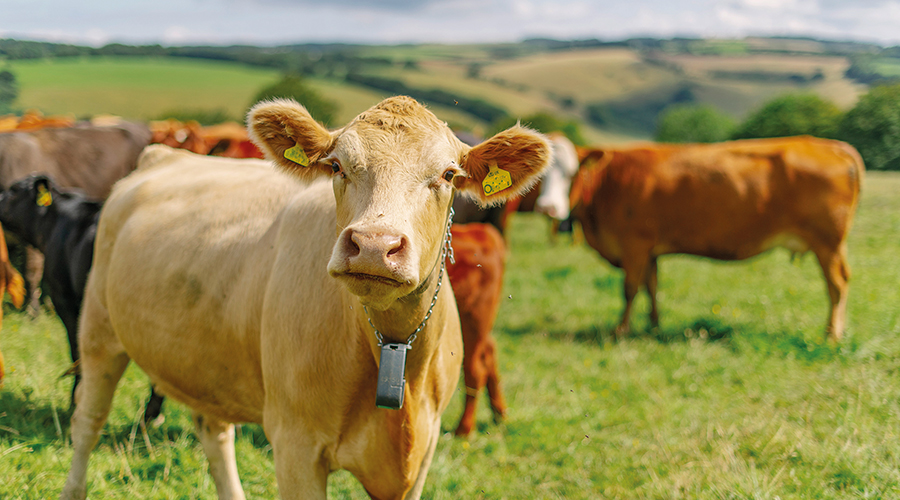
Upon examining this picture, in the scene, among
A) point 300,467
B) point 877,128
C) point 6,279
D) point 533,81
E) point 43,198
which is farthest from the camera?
Result: point 533,81

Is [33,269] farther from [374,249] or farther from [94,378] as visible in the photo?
[374,249]

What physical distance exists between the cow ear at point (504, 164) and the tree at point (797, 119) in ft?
29.9

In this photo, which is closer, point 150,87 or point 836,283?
point 836,283

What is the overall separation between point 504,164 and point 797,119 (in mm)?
14292

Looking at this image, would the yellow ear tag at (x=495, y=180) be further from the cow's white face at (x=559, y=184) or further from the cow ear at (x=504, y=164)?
the cow's white face at (x=559, y=184)

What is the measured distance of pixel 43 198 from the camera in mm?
5066

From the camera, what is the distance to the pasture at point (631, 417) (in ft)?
11.3

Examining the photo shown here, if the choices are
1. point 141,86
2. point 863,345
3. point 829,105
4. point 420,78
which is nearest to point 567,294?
point 863,345

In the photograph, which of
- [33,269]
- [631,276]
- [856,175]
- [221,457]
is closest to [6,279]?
[33,269]

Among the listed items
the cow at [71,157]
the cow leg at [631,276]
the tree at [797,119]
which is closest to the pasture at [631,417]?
the cow leg at [631,276]

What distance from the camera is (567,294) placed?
8.80 m

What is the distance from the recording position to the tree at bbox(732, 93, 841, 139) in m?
11.3

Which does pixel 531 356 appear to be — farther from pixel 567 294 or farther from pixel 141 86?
pixel 141 86

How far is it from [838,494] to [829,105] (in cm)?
1143
